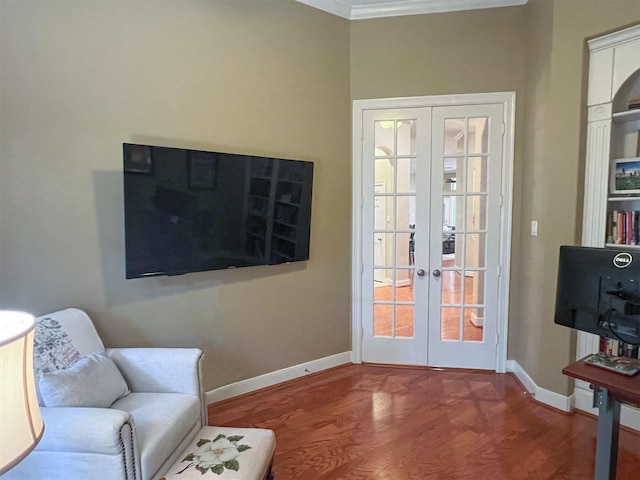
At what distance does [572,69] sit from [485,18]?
984 mm

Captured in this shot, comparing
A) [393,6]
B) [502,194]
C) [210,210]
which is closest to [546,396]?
[502,194]

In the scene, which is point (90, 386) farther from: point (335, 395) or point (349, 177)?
point (349, 177)

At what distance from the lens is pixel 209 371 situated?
297 centimetres

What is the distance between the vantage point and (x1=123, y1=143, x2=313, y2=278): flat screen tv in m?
2.41

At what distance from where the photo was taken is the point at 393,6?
336 centimetres

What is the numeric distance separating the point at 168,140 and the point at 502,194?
2.69 meters

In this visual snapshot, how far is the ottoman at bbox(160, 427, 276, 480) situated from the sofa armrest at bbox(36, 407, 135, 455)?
0.92 ft

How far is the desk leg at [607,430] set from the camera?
169 cm

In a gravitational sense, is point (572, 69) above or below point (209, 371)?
above

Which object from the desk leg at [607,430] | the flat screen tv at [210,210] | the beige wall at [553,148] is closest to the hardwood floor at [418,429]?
the beige wall at [553,148]

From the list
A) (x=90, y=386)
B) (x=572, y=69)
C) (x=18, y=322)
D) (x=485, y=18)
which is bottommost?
(x=90, y=386)

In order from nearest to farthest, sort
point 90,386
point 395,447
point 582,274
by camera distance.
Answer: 1. point 582,274
2. point 90,386
3. point 395,447

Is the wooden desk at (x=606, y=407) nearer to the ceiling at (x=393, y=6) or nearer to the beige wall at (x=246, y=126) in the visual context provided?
the beige wall at (x=246, y=126)

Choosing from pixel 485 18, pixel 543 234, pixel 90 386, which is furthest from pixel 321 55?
pixel 90 386
